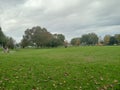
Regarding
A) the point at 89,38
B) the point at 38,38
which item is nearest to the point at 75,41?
the point at 89,38

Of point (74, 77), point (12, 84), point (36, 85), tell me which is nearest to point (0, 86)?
point (12, 84)

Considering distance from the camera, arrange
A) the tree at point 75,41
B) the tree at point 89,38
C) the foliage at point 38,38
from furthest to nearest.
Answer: the tree at point 89,38 < the tree at point 75,41 < the foliage at point 38,38

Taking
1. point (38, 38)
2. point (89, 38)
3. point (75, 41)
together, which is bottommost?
point (75, 41)

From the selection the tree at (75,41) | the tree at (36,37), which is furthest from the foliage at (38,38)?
the tree at (75,41)

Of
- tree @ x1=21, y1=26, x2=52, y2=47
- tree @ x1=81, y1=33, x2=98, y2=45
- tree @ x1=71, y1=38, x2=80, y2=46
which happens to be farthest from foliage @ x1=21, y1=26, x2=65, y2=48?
tree @ x1=81, y1=33, x2=98, y2=45

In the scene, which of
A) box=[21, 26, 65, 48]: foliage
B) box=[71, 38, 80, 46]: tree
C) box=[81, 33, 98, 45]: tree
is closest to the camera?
box=[21, 26, 65, 48]: foliage

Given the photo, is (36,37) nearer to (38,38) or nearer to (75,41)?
(38,38)

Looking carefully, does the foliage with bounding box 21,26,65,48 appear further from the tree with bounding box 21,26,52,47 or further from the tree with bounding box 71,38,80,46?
the tree with bounding box 71,38,80,46

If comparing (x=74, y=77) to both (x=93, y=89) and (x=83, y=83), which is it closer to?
(x=83, y=83)

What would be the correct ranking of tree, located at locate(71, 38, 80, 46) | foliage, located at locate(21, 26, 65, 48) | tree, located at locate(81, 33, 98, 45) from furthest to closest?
tree, located at locate(81, 33, 98, 45)
tree, located at locate(71, 38, 80, 46)
foliage, located at locate(21, 26, 65, 48)

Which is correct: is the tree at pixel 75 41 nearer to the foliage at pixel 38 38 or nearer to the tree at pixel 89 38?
the tree at pixel 89 38

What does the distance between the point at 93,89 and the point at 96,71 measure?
273cm

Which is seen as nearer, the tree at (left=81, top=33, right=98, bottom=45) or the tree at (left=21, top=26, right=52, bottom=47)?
the tree at (left=21, top=26, right=52, bottom=47)

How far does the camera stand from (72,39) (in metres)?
157
